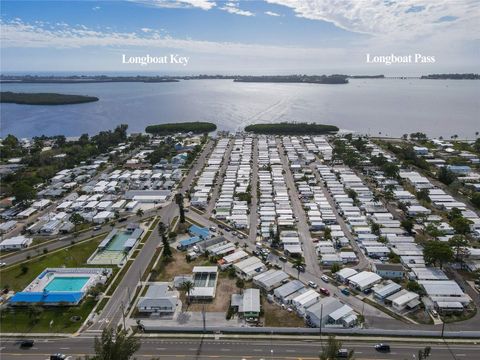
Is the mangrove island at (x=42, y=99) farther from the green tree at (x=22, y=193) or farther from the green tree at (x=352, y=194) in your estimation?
the green tree at (x=352, y=194)

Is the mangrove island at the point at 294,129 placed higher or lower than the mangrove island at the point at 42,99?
lower

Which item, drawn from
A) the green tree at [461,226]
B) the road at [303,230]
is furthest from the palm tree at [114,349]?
the green tree at [461,226]

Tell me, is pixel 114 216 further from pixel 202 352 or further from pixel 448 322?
pixel 448 322

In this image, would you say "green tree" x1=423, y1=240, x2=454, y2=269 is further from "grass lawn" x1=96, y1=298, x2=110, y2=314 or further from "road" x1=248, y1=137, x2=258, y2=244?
"grass lawn" x1=96, y1=298, x2=110, y2=314

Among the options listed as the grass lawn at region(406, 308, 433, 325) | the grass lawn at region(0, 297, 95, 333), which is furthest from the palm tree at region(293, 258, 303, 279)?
the grass lawn at region(0, 297, 95, 333)

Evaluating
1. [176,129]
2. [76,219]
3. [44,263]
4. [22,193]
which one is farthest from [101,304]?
[176,129]

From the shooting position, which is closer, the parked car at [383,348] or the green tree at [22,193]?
the parked car at [383,348]

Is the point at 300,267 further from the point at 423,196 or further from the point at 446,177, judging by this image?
the point at 446,177
